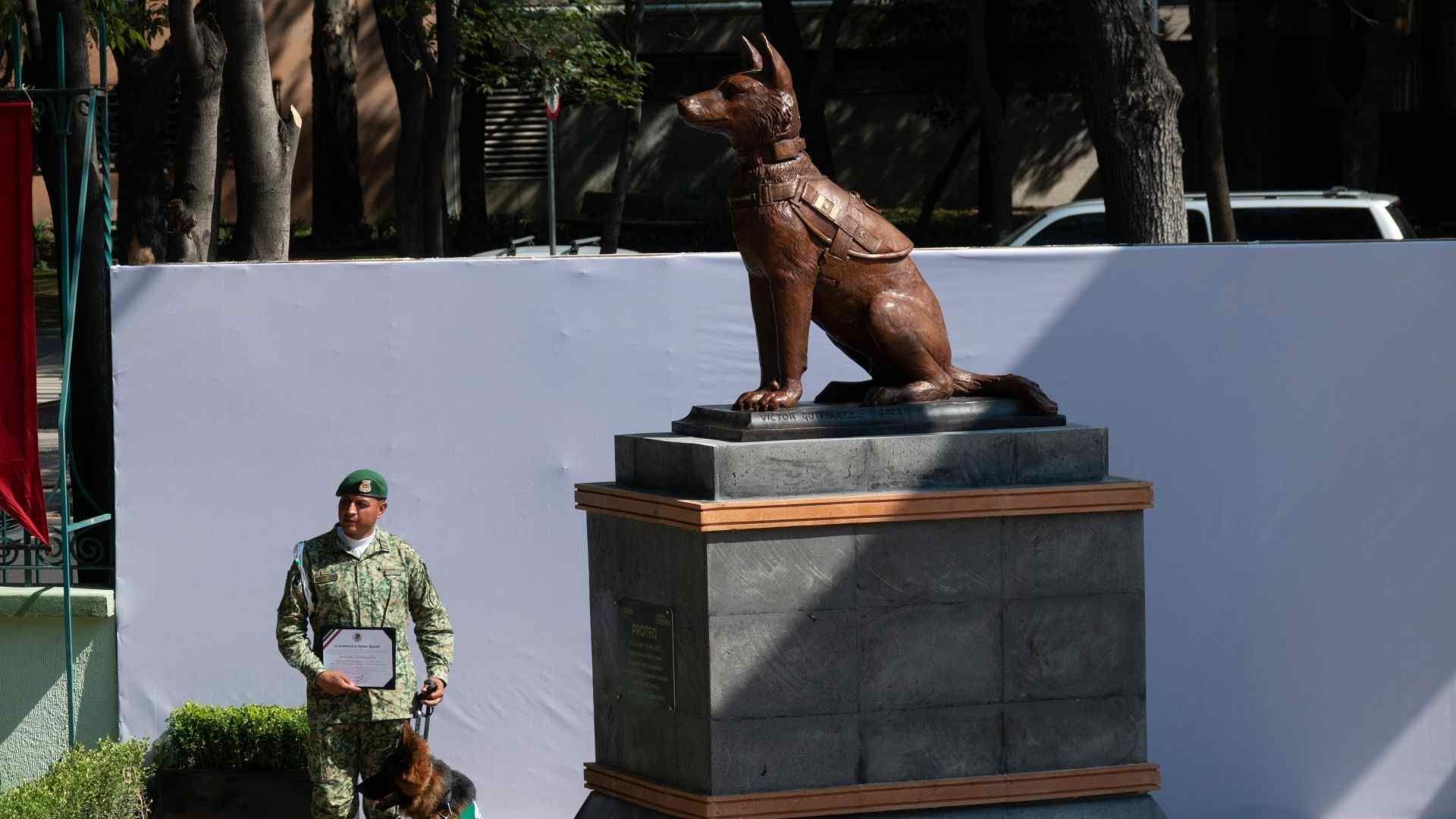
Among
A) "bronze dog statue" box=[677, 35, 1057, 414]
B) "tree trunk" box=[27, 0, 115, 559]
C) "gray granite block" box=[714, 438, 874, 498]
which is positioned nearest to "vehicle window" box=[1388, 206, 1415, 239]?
"bronze dog statue" box=[677, 35, 1057, 414]

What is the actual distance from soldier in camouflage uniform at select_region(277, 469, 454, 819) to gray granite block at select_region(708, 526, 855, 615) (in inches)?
A: 56.3

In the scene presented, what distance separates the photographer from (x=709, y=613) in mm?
6105

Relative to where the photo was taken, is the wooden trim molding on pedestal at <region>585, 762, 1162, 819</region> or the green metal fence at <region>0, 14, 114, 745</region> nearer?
the wooden trim molding on pedestal at <region>585, 762, 1162, 819</region>

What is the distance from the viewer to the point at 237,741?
8133 millimetres

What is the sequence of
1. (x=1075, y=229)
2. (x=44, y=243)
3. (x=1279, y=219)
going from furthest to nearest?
(x=44, y=243), (x=1075, y=229), (x=1279, y=219)

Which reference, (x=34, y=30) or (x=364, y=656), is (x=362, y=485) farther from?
(x=34, y=30)

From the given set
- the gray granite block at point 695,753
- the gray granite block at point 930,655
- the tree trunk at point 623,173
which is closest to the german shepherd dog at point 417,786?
the gray granite block at point 695,753

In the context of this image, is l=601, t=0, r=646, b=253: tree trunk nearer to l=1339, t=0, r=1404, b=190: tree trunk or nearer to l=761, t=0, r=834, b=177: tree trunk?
l=761, t=0, r=834, b=177: tree trunk

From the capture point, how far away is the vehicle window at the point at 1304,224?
14789 mm

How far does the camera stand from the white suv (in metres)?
14.8

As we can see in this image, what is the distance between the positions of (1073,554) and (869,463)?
808mm

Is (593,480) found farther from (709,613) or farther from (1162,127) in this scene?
(1162,127)

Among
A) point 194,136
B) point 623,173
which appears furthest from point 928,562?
point 623,173

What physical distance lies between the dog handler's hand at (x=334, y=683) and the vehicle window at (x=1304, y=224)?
9740mm
